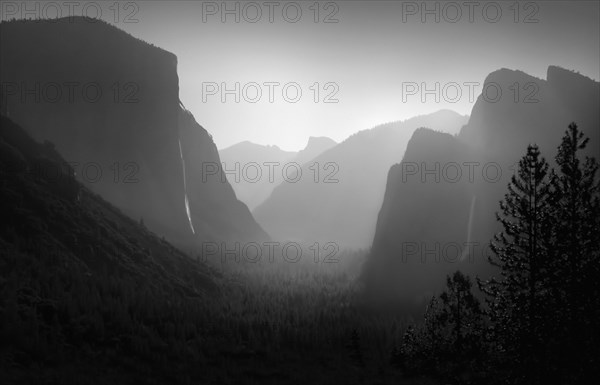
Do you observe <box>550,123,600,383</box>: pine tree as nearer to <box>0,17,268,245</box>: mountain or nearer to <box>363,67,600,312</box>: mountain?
<box>363,67,600,312</box>: mountain

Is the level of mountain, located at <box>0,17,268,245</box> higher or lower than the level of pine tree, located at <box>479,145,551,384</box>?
higher

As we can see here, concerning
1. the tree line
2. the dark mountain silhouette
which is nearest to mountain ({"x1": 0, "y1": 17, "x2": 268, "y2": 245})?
the dark mountain silhouette

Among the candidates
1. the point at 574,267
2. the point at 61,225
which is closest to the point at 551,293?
the point at 574,267

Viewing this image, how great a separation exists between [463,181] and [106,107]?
8710 cm

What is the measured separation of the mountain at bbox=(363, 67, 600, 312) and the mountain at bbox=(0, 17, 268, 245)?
2074 inches

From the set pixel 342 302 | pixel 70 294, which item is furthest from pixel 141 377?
pixel 342 302

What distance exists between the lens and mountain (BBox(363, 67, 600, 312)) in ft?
282

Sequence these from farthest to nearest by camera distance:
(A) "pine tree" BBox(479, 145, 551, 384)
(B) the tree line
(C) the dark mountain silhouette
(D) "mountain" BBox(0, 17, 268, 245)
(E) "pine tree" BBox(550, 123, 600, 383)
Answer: (D) "mountain" BBox(0, 17, 268, 245), (C) the dark mountain silhouette, (A) "pine tree" BBox(479, 145, 551, 384), (B) the tree line, (E) "pine tree" BBox(550, 123, 600, 383)

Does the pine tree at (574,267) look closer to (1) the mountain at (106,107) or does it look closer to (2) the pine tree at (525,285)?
(2) the pine tree at (525,285)

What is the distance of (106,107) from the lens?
107m

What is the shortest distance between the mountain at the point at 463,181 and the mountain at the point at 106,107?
52.7 m

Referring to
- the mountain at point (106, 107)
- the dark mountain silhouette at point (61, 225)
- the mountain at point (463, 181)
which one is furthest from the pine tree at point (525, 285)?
the mountain at point (106, 107)

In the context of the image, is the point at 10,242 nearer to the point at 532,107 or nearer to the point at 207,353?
the point at 207,353

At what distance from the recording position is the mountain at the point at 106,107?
97.9 metres
